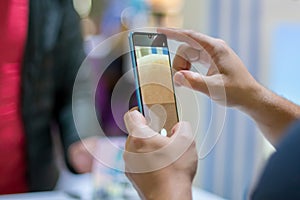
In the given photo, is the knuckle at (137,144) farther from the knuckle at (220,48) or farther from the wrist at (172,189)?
the knuckle at (220,48)

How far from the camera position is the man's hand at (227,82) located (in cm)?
83

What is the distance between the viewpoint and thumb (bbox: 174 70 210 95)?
0.81 metres

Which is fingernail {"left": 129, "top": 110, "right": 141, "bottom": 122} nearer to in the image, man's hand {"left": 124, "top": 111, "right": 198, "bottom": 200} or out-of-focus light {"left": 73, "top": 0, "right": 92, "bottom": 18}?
man's hand {"left": 124, "top": 111, "right": 198, "bottom": 200}

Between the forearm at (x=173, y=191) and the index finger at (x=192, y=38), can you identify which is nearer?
the forearm at (x=173, y=191)

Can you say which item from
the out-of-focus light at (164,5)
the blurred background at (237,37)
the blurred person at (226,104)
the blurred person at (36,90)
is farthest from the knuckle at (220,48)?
the out-of-focus light at (164,5)

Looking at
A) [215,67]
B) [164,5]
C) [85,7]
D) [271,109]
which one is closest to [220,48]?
[215,67]

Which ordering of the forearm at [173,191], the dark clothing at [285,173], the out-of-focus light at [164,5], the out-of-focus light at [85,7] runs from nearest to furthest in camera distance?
the dark clothing at [285,173]
the forearm at [173,191]
the out-of-focus light at [85,7]
the out-of-focus light at [164,5]

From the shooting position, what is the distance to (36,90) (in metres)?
1.16

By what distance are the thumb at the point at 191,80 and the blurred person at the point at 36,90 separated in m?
0.35

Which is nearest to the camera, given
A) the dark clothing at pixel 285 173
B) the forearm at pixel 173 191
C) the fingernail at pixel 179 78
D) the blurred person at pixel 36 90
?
the dark clothing at pixel 285 173

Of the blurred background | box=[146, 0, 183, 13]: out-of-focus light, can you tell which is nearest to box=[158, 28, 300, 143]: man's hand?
the blurred background

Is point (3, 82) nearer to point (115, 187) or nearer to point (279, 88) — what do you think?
point (115, 187)

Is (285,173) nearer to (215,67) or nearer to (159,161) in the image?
(159,161)

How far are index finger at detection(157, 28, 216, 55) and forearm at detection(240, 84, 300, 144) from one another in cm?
11
